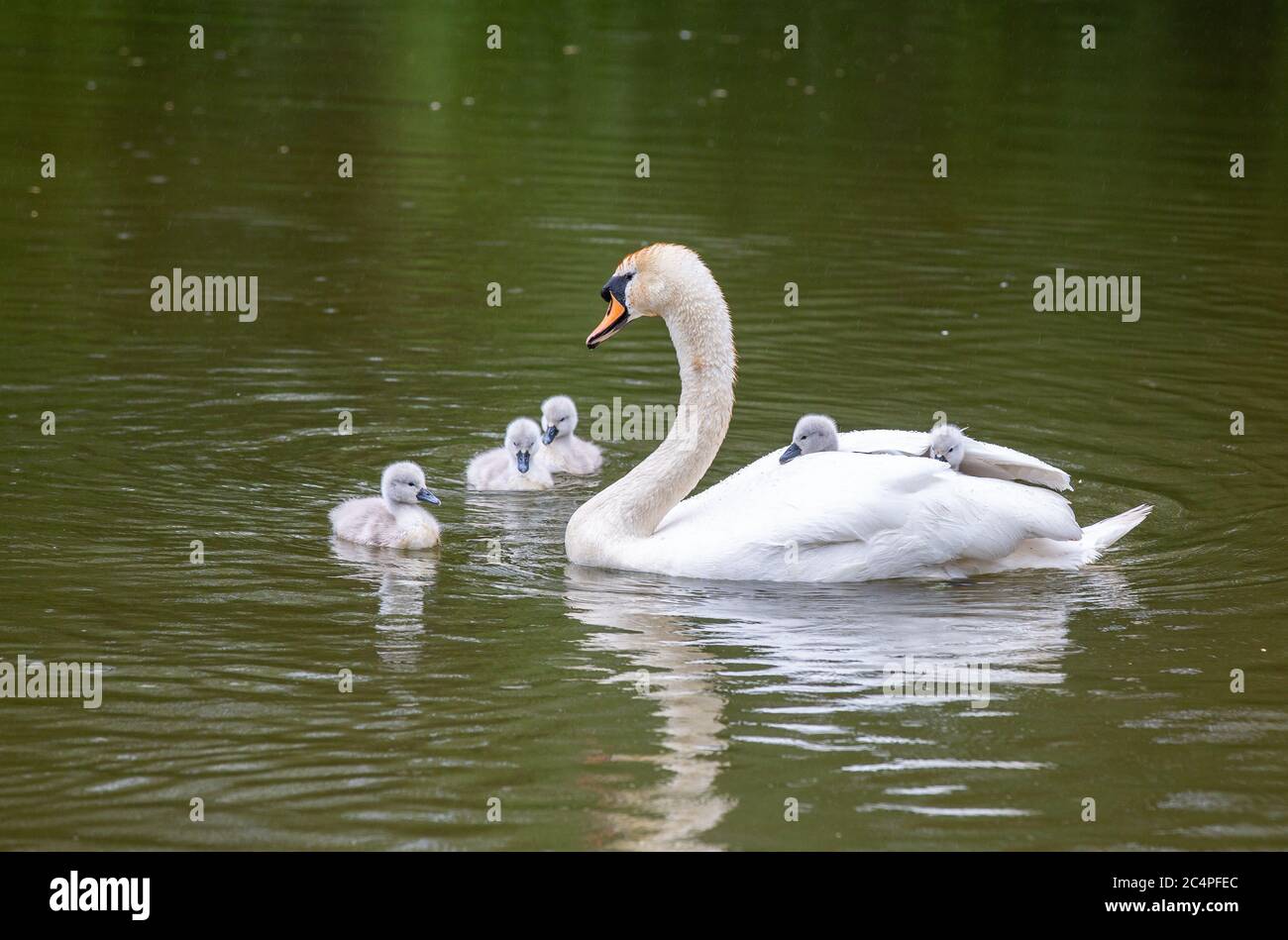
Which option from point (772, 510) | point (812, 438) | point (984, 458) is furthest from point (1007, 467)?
point (772, 510)

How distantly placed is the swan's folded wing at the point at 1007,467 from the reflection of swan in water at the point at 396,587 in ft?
8.90

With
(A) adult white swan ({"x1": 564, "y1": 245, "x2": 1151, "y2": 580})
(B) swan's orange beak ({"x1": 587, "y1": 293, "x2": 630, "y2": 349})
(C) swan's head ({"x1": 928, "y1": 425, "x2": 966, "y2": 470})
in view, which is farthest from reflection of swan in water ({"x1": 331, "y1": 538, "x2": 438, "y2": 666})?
(C) swan's head ({"x1": 928, "y1": 425, "x2": 966, "y2": 470})

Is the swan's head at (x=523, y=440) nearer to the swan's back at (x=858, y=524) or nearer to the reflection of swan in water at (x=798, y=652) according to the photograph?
the reflection of swan in water at (x=798, y=652)

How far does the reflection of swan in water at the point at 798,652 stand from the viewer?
738 centimetres

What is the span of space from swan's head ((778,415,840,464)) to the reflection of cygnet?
5.67ft

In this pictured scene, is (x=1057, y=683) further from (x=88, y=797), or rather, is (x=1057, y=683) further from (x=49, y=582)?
(x=49, y=582)

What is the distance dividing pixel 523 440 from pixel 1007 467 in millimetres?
2736

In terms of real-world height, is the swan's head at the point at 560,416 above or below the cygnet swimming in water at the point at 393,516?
above

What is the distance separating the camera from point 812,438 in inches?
407

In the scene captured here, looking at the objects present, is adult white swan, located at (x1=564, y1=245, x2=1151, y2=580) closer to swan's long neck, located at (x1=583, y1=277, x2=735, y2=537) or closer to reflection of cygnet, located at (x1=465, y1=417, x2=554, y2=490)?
swan's long neck, located at (x1=583, y1=277, x2=735, y2=537)

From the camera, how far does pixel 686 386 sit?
10.3 metres

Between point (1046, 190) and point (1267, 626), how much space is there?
46.8 feet

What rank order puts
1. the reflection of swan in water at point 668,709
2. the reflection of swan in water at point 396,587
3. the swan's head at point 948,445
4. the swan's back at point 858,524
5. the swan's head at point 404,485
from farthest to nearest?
the swan's head at point 404,485 < the swan's head at point 948,445 < the swan's back at point 858,524 < the reflection of swan in water at point 396,587 < the reflection of swan in water at point 668,709

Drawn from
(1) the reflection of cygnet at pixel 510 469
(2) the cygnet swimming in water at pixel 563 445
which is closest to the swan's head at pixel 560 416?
(2) the cygnet swimming in water at pixel 563 445
